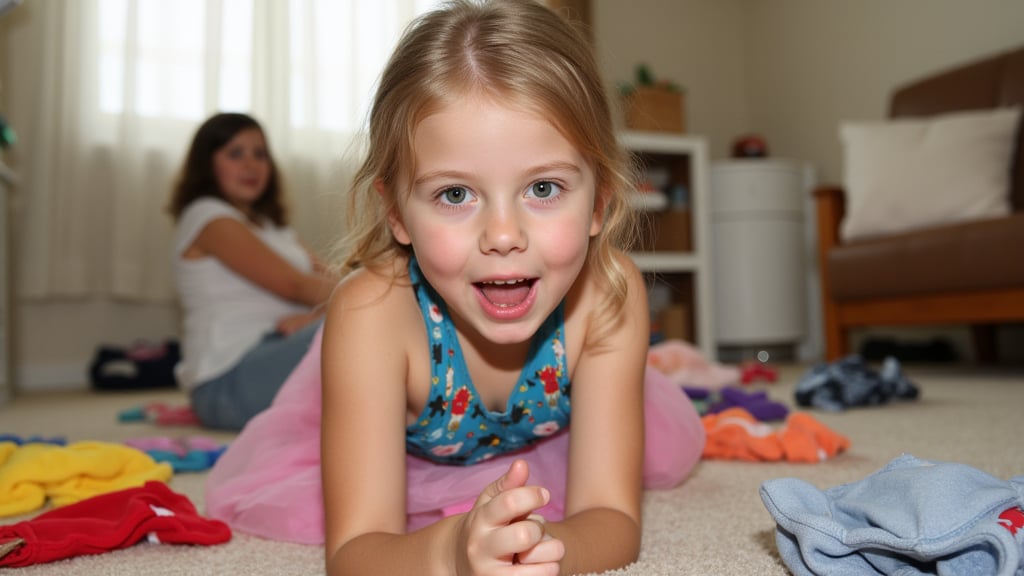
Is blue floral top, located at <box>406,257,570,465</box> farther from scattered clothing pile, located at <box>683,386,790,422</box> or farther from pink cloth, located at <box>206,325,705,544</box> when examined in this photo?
scattered clothing pile, located at <box>683,386,790,422</box>

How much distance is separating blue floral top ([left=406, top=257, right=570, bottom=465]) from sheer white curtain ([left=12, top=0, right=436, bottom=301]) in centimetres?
207

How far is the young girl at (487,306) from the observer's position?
575 millimetres

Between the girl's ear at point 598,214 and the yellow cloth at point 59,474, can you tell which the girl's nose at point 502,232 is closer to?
the girl's ear at point 598,214

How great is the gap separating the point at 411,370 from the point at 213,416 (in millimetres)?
1107

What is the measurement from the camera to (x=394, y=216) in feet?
2.26

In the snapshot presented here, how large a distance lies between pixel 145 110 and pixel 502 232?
9.32ft

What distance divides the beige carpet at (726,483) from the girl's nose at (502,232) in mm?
243

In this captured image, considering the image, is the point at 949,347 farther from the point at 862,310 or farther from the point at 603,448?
the point at 603,448

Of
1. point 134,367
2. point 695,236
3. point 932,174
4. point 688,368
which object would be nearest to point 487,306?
point 688,368

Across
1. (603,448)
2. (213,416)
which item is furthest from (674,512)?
(213,416)

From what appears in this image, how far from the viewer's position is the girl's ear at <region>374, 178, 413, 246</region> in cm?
68

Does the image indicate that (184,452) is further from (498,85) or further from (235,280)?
(498,85)

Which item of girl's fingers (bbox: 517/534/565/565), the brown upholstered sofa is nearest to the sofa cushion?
the brown upholstered sofa

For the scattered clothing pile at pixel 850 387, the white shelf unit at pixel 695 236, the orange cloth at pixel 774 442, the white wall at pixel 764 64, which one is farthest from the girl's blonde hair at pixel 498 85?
the white wall at pixel 764 64
